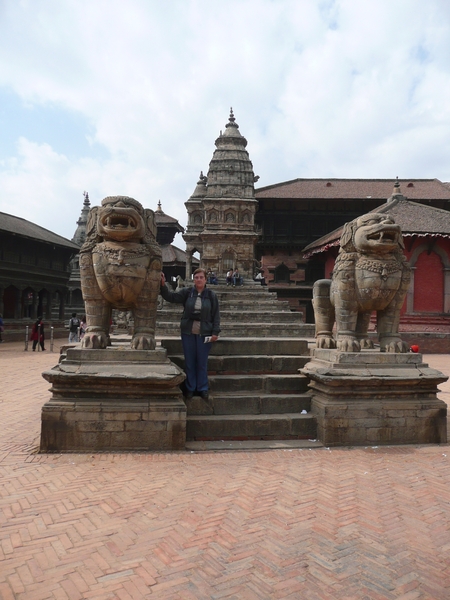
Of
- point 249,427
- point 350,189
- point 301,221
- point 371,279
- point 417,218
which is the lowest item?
point 249,427

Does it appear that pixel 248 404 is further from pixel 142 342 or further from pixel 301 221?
pixel 301 221

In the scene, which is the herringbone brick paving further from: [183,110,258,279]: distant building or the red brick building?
the red brick building

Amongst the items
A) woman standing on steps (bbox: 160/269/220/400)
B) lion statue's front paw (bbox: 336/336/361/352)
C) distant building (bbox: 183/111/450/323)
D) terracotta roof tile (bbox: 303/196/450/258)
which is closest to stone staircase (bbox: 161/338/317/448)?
woman standing on steps (bbox: 160/269/220/400)

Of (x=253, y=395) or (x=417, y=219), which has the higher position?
(x=417, y=219)

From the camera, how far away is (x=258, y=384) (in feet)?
20.9

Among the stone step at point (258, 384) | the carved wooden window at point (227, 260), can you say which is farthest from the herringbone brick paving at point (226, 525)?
the carved wooden window at point (227, 260)

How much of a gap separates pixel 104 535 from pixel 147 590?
739mm

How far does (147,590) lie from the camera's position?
270 cm

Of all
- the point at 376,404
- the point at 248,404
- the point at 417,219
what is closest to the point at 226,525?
the point at 248,404

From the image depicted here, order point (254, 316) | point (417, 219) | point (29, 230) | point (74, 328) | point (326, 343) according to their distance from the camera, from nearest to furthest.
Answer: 1. point (326, 343)
2. point (254, 316)
3. point (74, 328)
4. point (417, 219)
5. point (29, 230)

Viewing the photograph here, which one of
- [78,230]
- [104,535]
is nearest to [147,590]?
[104,535]

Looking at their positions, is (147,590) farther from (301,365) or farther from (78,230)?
(78,230)

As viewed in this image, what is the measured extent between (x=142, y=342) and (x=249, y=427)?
5.61 feet

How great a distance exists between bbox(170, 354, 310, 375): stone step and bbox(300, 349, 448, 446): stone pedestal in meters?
0.87
